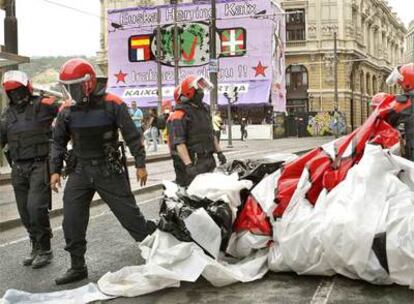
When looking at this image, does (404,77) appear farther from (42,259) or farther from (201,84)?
(42,259)

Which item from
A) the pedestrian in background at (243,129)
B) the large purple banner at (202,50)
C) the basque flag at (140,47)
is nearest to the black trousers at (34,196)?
the large purple banner at (202,50)

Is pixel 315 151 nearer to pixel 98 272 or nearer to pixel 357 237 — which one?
pixel 357 237

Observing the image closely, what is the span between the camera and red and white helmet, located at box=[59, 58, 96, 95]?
4.91 m

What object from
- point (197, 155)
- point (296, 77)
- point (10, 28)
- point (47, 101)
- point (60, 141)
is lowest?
point (197, 155)

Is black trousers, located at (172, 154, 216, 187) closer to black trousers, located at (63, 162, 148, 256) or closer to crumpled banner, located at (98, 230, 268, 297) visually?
black trousers, located at (63, 162, 148, 256)

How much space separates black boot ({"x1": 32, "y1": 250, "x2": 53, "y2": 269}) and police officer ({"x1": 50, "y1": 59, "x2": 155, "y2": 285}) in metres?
0.64

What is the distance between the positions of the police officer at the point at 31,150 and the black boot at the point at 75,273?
2.20 ft

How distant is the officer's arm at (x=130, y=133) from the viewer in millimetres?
5020

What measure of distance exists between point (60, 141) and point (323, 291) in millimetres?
2431

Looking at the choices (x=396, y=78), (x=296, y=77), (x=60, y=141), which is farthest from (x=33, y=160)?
(x=296, y=77)

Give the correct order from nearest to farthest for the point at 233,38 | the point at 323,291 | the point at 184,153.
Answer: the point at 323,291, the point at 184,153, the point at 233,38

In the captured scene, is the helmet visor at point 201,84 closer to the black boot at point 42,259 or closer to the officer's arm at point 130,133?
the officer's arm at point 130,133

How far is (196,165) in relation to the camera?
6301mm

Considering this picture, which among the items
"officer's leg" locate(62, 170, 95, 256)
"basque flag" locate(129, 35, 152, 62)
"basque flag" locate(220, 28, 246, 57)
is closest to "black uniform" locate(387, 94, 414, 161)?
"officer's leg" locate(62, 170, 95, 256)
